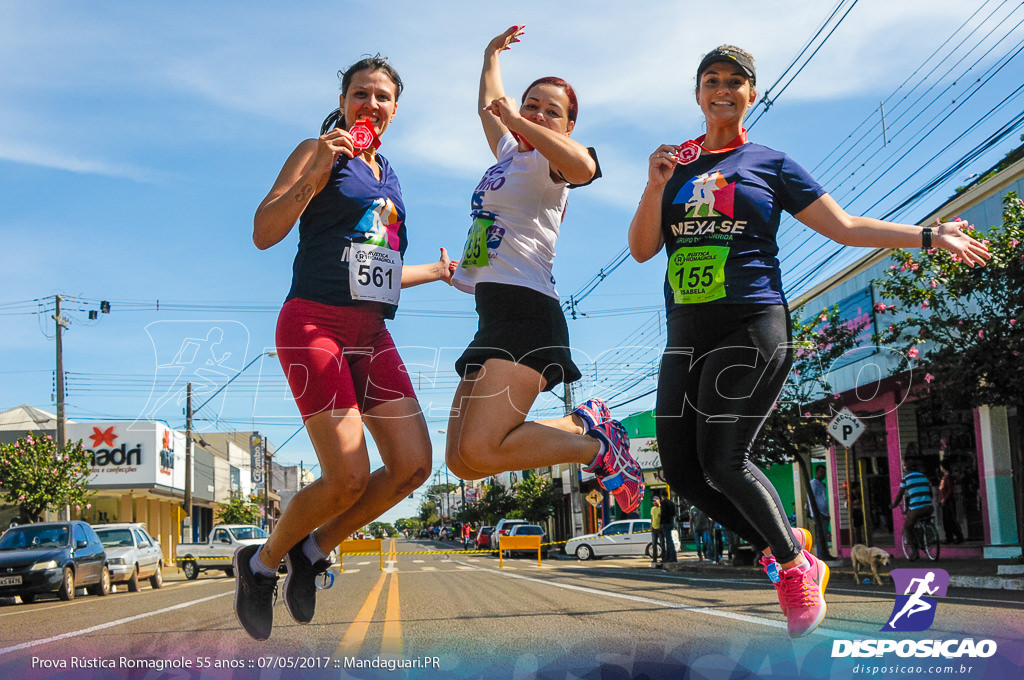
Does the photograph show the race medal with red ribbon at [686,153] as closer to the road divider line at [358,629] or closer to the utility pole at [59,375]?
the road divider line at [358,629]

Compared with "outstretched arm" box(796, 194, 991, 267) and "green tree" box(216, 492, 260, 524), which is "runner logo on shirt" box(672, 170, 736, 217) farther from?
"green tree" box(216, 492, 260, 524)

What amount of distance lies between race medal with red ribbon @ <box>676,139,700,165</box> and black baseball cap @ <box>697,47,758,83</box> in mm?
361

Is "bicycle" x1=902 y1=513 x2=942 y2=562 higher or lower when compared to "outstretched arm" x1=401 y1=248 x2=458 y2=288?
lower

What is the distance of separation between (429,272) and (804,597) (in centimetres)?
211

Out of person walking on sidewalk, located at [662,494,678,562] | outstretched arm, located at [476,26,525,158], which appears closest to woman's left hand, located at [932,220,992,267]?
outstretched arm, located at [476,26,525,158]

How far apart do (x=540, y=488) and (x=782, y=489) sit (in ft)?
68.6

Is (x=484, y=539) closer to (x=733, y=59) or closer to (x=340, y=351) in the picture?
(x=340, y=351)

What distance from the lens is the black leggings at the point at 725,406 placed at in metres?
3.44

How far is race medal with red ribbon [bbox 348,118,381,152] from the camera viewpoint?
3602 mm

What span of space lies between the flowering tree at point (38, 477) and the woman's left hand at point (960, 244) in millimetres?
24578

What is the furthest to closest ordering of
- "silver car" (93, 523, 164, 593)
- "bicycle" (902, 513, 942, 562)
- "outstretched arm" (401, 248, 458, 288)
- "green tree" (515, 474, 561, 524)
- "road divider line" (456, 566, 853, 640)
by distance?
"green tree" (515, 474, 561, 524) < "silver car" (93, 523, 164, 593) < "bicycle" (902, 513, 942, 562) < "outstretched arm" (401, 248, 458, 288) < "road divider line" (456, 566, 853, 640)

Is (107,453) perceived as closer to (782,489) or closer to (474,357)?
(782,489)

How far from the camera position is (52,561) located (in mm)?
15297

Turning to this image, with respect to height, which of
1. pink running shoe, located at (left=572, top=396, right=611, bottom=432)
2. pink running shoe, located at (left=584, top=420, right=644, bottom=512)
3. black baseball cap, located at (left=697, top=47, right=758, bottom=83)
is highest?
black baseball cap, located at (left=697, top=47, right=758, bottom=83)
